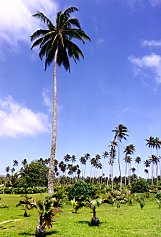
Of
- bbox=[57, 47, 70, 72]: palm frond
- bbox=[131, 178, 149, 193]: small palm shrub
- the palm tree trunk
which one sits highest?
bbox=[57, 47, 70, 72]: palm frond

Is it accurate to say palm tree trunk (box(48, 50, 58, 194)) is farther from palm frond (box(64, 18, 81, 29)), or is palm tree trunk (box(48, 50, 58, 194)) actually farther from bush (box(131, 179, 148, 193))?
bush (box(131, 179, 148, 193))

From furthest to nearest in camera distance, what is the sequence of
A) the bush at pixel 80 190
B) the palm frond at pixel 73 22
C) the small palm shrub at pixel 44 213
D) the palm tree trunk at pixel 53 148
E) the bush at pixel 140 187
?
the bush at pixel 140 187, the bush at pixel 80 190, the palm frond at pixel 73 22, the palm tree trunk at pixel 53 148, the small palm shrub at pixel 44 213

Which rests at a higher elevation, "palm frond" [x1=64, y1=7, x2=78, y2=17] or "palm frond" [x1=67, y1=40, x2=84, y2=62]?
"palm frond" [x1=64, y1=7, x2=78, y2=17]

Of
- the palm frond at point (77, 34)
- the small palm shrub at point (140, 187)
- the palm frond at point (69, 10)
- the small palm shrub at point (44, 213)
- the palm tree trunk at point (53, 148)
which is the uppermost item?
the palm frond at point (69, 10)

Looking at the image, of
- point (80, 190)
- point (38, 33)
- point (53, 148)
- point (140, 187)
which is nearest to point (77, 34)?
point (38, 33)

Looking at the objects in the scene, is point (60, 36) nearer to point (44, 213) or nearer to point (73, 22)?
point (73, 22)

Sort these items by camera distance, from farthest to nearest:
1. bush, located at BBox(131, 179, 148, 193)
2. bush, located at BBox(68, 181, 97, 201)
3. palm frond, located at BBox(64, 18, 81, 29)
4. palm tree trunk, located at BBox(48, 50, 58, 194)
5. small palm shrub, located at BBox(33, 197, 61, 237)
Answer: bush, located at BBox(131, 179, 148, 193) → bush, located at BBox(68, 181, 97, 201) → palm frond, located at BBox(64, 18, 81, 29) → palm tree trunk, located at BBox(48, 50, 58, 194) → small palm shrub, located at BBox(33, 197, 61, 237)

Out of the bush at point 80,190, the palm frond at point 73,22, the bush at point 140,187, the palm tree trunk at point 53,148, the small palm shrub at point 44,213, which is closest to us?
the small palm shrub at point 44,213

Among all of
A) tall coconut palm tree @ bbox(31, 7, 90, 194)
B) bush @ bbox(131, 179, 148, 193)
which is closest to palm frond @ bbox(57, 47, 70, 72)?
tall coconut palm tree @ bbox(31, 7, 90, 194)

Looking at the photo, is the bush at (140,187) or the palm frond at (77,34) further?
the bush at (140,187)

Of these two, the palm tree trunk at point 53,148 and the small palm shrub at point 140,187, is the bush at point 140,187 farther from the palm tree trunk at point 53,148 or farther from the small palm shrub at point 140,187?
the palm tree trunk at point 53,148

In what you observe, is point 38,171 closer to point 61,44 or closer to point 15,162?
point 61,44

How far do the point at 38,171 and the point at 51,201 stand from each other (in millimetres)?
59053

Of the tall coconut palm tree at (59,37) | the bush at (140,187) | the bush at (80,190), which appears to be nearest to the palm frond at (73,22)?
the tall coconut palm tree at (59,37)
